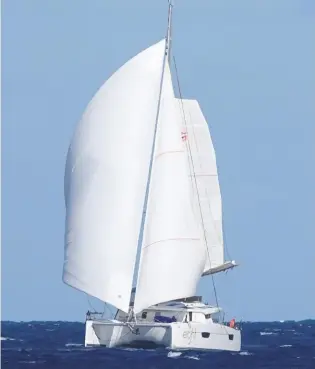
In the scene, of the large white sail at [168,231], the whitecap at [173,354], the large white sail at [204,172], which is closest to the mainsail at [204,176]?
the large white sail at [204,172]

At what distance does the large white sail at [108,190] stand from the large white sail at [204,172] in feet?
20.5

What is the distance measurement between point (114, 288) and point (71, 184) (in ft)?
12.4

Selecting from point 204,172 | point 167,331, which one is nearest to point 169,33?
point 204,172

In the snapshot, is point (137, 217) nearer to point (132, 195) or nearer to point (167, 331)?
point (132, 195)

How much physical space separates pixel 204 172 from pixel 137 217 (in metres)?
7.88

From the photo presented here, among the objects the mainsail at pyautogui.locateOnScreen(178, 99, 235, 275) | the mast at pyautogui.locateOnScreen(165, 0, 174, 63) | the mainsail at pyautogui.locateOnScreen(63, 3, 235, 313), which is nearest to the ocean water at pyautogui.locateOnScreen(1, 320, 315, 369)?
the mainsail at pyautogui.locateOnScreen(63, 3, 235, 313)

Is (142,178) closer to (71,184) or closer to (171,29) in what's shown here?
(71,184)

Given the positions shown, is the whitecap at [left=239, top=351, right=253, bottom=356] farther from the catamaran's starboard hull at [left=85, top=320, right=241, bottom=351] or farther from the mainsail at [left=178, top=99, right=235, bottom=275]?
the mainsail at [left=178, top=99, right=235, bottom=275]

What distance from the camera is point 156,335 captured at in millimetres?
52844

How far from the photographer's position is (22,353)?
183 ft

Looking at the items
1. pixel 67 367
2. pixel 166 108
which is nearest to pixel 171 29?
pixel 166 108

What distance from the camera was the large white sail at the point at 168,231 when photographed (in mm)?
52906

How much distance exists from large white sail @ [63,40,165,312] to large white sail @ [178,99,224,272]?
625 centimetres

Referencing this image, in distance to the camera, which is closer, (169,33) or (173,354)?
(173,354)
